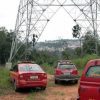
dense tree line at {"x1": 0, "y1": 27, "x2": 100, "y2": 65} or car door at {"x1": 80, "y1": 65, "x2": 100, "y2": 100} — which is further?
dense tree line at {"x1": 0, "y1": 27, "x2": 100, "y2": 65}

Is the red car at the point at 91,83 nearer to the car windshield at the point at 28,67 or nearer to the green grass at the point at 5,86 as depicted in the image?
the green grass at the point at 5,86

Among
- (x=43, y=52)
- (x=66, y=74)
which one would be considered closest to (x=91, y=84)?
(x=66, y=74)

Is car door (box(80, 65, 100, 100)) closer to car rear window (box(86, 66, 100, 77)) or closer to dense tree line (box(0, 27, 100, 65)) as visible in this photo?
car rear window (box(86, 66, 100, 77))

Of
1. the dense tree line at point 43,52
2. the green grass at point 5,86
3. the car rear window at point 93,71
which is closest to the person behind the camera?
the car rear window at point 93,71

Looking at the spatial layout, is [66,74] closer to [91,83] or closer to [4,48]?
[91,83]

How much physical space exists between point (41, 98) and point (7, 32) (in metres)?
42.4

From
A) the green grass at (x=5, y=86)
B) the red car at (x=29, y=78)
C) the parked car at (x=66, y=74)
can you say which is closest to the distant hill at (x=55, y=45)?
the parked car at (x=66, y=74)

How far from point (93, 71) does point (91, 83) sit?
342 mm

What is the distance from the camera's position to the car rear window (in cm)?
808

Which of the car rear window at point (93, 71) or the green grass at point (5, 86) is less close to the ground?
the car rear window at point (93, 71)

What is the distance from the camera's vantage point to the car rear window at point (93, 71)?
26.5ft

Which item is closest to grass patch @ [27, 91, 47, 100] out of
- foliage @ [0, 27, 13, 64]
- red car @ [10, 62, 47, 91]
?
red car @ [10, 62, 47, 91]

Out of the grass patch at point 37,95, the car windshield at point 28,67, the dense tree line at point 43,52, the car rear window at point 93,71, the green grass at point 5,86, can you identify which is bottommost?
the grass patch at point 37,95

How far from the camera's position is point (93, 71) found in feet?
27.1
